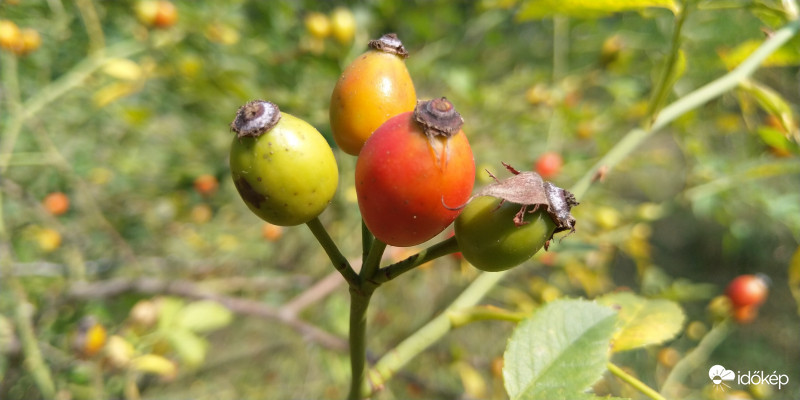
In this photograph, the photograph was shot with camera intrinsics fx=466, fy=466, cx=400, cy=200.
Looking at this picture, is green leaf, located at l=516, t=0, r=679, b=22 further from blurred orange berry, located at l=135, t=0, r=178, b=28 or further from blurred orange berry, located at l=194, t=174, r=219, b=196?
blurred orange berry, located at l=194, t=174, r=219, b=196

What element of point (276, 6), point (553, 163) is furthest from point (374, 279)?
point (276, 6)

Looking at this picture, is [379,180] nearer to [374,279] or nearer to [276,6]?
[374,279]

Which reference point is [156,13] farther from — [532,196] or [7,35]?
[532,196]

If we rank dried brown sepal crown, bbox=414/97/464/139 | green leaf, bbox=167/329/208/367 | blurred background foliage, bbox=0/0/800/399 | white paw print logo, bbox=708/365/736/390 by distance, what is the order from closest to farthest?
dried brown sepal crown, bbox=414/97/464/139 → white paw print logo, bbox=708/365/736/390 → green leaf, bbox=167/329/208/367 → blurred background foliage, bbox=0/0/800/399

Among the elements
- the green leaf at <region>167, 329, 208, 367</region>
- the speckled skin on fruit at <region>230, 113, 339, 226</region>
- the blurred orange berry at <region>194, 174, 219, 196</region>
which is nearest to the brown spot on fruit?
the speckled skin on fruit at <region>230, 113, 339, 226</region>

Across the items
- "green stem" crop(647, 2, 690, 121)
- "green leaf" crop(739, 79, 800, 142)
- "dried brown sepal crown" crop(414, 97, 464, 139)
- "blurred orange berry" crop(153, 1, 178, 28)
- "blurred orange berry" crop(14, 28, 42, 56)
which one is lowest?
"green leaf" crop(739, 79, 800, 142)

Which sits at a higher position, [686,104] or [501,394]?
[686,104]

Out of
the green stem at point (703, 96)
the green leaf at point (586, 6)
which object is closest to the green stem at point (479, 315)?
the green stem at point (703, 96)

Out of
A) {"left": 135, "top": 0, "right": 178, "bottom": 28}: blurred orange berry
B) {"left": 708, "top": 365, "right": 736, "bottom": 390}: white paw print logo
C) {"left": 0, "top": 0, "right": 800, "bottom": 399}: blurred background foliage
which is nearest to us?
{"left": 708, "top": 365, "right": 736, "bottom": 390}: white paw print logo
